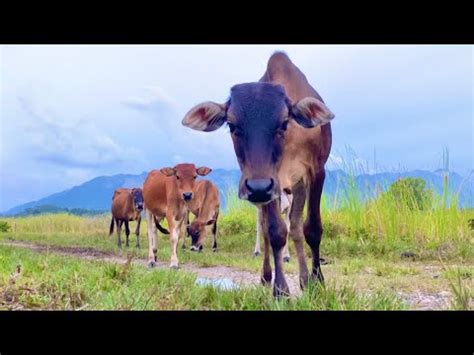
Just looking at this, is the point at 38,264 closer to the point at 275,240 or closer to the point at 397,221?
the point at 275,240

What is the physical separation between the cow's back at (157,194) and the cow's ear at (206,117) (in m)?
3.83

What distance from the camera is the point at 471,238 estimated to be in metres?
6.00

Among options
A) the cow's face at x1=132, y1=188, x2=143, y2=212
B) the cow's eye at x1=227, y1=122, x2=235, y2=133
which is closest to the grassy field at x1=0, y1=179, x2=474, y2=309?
the cow's face at x1=132, y1=188, x2=143, y2=212

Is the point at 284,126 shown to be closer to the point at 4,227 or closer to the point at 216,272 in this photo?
the point at 216,272

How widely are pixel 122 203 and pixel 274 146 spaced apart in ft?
23.7

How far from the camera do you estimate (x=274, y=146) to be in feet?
10.5

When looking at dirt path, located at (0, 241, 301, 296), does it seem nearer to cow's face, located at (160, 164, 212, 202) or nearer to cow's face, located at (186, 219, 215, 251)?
cow's face, located at (160, 164, 212, 202)

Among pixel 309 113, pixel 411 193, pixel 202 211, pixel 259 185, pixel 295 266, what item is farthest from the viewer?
pixel 202 211

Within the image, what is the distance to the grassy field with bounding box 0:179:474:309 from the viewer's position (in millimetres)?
3113

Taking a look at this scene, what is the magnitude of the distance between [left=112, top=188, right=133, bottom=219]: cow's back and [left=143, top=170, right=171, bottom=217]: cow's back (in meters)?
2.17

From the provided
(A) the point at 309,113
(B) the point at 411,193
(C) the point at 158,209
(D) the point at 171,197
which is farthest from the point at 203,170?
(A) the point at 309,113

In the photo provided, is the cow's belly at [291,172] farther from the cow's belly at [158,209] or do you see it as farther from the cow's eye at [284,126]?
the cow's belly at [158,209]
